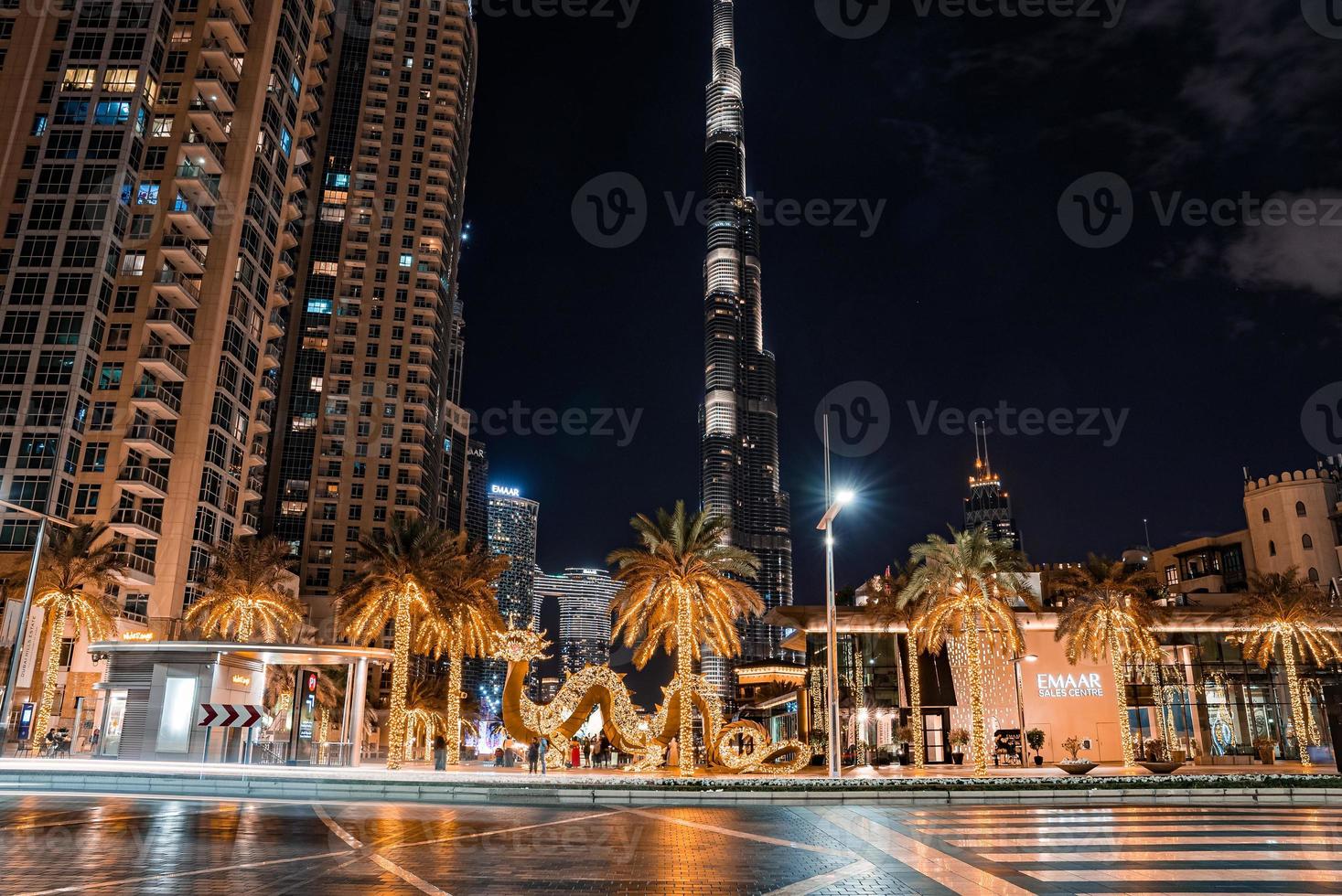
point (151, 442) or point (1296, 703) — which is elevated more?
point (151, 442)

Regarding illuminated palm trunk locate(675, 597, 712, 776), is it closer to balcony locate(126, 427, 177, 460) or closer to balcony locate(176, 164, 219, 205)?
balcony locate(126, 427, 177, 460)

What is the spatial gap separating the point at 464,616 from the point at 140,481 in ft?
121

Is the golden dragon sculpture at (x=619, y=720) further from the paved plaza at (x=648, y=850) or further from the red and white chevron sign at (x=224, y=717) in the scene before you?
the paved plaza at (x=648, y=850)

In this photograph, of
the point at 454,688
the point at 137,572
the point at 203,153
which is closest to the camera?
the point at 454,688

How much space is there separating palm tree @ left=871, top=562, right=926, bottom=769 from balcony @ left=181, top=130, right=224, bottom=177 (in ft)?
204

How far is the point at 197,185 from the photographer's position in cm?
7344

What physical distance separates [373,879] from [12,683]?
3256 centimetres

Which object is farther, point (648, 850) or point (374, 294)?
point (374, 294)

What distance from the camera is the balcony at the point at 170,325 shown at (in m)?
69.9

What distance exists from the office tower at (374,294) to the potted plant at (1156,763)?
82.0 m

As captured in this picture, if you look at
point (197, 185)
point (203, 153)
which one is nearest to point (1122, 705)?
point (197, 185)

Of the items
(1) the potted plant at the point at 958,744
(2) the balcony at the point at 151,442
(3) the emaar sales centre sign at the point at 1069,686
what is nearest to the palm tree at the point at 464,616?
→ (1) the potted plant at the point at 958,744

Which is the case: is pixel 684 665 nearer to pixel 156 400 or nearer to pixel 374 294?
pixel 156 400

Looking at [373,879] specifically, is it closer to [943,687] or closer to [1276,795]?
[1276,795]
